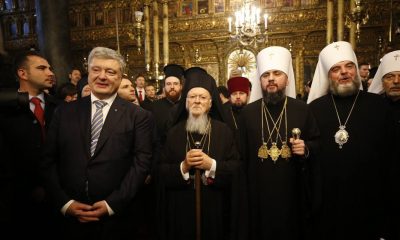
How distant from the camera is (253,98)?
3.61 metres

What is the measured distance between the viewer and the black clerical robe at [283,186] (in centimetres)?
292

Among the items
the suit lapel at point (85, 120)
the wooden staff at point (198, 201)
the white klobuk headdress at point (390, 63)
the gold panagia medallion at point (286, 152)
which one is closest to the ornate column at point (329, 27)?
the white klobuk headdress at point (390, 63)

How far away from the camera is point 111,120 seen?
8.54ft

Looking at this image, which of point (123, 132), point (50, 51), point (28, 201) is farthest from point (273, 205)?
point (50, 51)

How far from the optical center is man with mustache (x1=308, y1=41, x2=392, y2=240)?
9.76ft

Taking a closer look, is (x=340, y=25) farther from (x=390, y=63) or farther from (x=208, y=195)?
(x=208, y=195)

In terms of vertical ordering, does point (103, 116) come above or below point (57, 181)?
A: above

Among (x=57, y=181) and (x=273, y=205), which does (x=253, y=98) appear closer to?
(x=273, y=205)

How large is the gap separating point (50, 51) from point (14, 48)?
1207 centimetres

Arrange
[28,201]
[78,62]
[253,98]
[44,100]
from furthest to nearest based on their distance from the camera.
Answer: [78,62]
[253,98]
[44,100]
[28,201]

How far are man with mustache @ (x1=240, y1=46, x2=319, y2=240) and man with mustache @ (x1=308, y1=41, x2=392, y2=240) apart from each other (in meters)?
0.26

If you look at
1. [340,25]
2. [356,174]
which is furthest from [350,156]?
[340,25]

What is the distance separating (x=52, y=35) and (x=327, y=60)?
6.53 metres

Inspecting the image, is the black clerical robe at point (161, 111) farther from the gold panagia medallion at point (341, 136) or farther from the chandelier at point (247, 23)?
the chandelier at point (247, 23)
